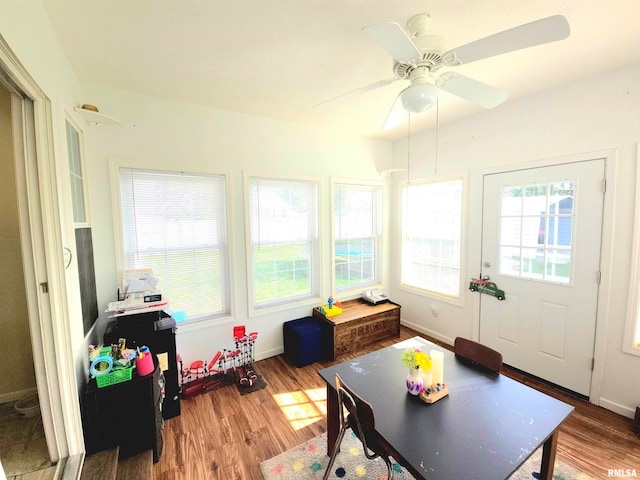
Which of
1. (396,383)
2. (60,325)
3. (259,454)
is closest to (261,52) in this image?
(60,325)

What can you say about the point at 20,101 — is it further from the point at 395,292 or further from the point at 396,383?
the point at 395,292

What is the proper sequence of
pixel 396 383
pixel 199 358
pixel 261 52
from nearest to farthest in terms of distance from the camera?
pixel 396 383 < pixel 261 52 < pixel 199 358

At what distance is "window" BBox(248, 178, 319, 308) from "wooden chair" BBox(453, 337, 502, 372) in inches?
71.9

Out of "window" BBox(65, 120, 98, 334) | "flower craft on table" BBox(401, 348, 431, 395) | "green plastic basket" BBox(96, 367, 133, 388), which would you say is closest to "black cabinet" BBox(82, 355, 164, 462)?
"green plastic basket" BBox(96, 367, 133, 388)

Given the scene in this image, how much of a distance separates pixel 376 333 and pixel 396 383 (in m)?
1.81

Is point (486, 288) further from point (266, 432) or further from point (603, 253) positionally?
point (266, 432)

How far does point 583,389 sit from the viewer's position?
2301 mm

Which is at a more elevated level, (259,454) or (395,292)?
(395,292)

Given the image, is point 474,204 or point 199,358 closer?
point 199,358

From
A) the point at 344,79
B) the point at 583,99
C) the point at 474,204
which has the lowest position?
the point at 474,204

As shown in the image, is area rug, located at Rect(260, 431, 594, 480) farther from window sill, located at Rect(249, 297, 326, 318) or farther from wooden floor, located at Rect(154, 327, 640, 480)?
window sill, located at Rect(249, 297, 326, 318)

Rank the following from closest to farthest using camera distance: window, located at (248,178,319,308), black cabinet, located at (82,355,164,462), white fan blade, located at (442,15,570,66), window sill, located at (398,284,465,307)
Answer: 1. white fan blade, located at (442,15,570,66)
2. black cabinet, located at (82,355,164,462)
3. window, located at (248,178,319,308)
4. window sill, located at (398,284,465,307)

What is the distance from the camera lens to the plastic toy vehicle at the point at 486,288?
9.11ft

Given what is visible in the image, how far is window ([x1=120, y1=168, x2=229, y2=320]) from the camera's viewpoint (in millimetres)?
2348
